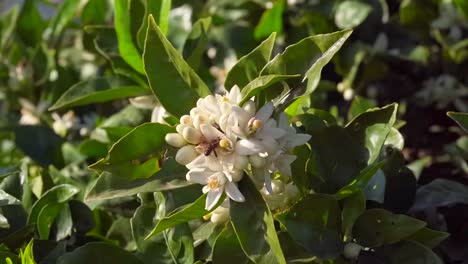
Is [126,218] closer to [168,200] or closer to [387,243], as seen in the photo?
[168,200]

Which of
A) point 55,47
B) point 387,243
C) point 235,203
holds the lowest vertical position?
point 55,47

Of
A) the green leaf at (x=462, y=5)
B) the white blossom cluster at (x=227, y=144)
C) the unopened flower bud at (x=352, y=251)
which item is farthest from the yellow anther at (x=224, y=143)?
the green leaf at (x=462, y=5)

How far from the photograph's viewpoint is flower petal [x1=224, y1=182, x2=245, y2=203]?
85 cm

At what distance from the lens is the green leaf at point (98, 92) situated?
1170mm

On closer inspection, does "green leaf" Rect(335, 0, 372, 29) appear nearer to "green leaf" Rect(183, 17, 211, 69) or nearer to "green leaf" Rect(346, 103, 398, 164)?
"green leaf" Rect(183, 17, 211, 69)

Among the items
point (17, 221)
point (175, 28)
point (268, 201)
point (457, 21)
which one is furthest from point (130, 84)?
point (457, 21)

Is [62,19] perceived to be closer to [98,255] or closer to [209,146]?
[98,255]

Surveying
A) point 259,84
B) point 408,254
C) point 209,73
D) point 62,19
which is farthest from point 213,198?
point 62,19

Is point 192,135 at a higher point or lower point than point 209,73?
higher

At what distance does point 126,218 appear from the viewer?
1172mm

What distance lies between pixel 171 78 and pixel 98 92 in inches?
10.3

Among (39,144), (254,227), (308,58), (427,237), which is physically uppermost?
(308,58)

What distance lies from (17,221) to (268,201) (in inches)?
13.3

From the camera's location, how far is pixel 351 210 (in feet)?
3.07
